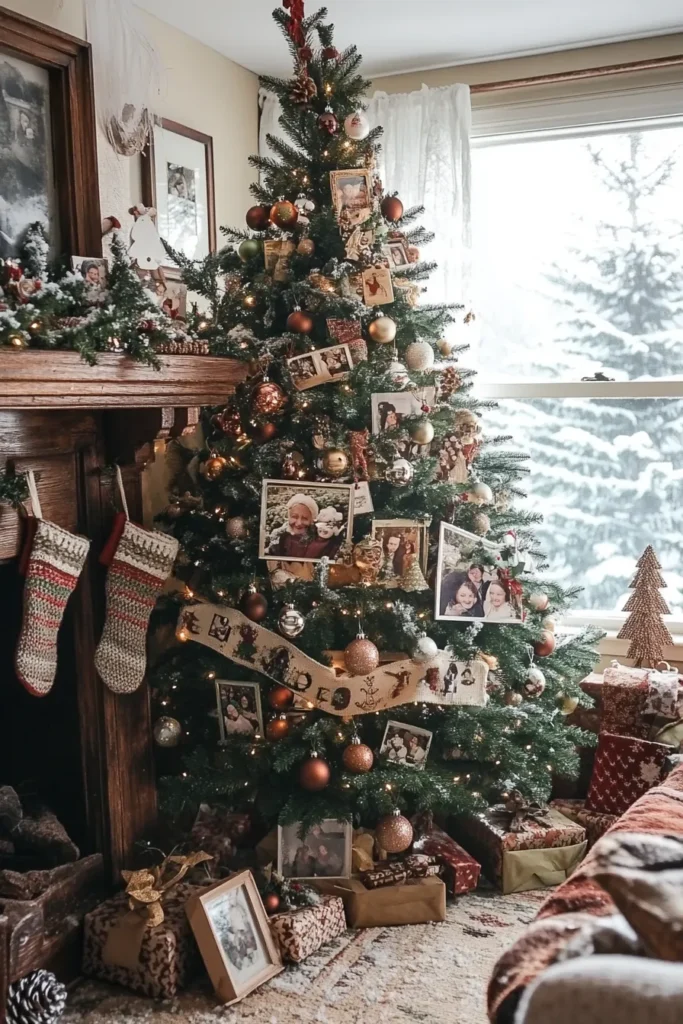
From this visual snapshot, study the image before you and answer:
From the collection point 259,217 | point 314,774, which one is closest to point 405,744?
point 314,774

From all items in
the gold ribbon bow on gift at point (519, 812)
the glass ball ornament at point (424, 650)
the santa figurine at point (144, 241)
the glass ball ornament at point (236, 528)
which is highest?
the santa figurine at point (144, 241)

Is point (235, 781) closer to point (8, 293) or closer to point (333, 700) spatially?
point (333, 700)

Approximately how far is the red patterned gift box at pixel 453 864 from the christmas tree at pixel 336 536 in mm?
144

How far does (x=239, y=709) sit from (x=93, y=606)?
1.58 feet

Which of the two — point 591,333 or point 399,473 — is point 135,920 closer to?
point 399,473

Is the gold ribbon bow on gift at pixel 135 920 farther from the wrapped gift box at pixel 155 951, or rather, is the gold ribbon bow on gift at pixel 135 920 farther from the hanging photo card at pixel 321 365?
the hanging photo card at pixel 321 365

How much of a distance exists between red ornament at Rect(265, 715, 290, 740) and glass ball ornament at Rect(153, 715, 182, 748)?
0.87 ft

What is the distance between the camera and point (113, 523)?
90.4 inches

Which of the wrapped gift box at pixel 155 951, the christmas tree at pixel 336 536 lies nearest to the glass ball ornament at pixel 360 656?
the christmas tree at pixel 336 536

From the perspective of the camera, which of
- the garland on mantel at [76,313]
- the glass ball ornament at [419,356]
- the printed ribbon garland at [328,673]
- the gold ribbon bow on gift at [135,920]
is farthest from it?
the glass ball ornament at [419,356]

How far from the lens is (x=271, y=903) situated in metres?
2.24

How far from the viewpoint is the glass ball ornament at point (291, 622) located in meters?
2.31

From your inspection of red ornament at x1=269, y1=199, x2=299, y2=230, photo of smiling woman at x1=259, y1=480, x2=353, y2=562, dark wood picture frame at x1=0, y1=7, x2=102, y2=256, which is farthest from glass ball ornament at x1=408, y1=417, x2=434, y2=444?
dark wood picture frame at x1=0, y1=7, x2=102, y2=256

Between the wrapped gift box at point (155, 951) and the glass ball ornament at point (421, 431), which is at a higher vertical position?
the glass ball ornament at point (421, 431)
